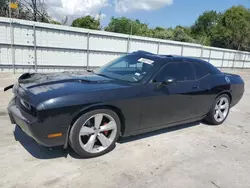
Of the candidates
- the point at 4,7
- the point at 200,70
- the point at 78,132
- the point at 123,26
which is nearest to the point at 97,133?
the point at 78,132

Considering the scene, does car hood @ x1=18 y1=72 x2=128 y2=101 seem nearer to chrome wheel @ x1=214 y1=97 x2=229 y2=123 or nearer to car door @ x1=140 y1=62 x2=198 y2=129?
car door @ x1=140 y1=62 x2=198 y2=129

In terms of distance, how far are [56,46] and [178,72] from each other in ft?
22.3

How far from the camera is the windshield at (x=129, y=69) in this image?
374cm

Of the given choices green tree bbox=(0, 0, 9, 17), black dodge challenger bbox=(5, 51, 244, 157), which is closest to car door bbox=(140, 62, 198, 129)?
black dodge challenger bbox=(5, 51, 244, 157)

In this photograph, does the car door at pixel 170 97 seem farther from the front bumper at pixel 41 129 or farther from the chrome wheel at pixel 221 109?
the front bumper at pixel 41 129

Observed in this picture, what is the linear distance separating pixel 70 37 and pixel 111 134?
24.5ft

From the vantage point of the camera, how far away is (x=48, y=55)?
9.27m

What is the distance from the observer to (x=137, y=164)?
3.06 metres

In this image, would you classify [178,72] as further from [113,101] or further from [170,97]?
[113,101]

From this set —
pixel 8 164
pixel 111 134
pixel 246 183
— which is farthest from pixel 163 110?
pixel 8 164

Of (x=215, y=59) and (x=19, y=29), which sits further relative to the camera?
(x=215, y=59)

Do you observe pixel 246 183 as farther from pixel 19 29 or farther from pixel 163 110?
pixel 19 29

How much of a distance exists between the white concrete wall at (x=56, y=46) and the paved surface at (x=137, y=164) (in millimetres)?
5212

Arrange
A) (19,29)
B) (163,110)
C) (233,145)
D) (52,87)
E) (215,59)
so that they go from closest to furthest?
1. (52,87)
2. (163,110)
3. (233,145)
4. (19,29)
5. (215,59)
